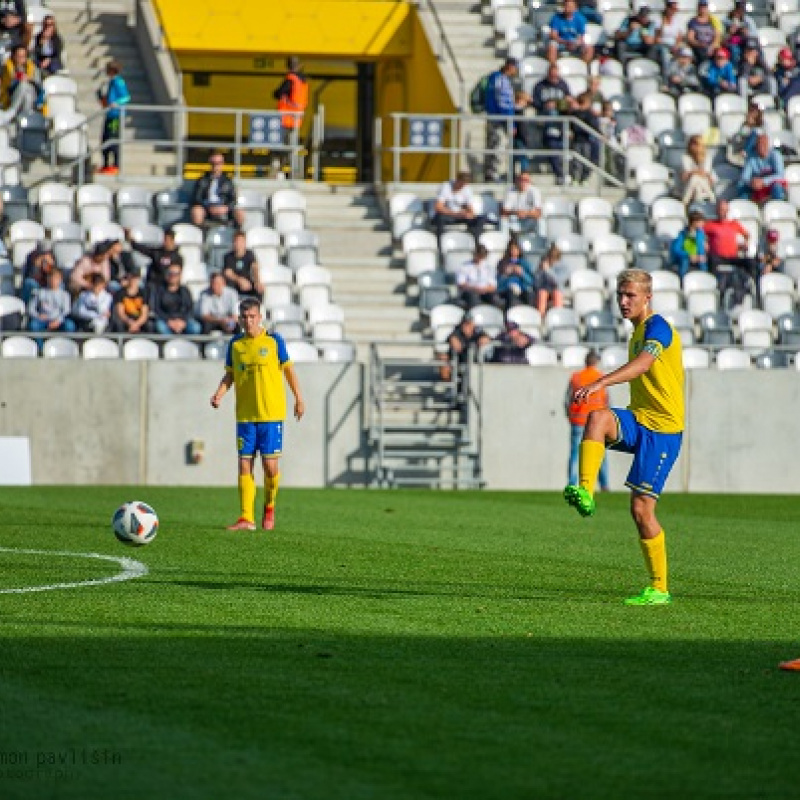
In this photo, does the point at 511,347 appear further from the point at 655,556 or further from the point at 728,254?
the point at 655,556

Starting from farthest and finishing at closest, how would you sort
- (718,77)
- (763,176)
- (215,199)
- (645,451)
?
(718,77) → (763,176) → (215,199) → (645,451)

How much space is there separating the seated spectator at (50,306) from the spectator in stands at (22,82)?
508cm

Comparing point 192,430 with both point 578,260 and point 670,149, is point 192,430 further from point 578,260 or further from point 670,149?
point 670,149

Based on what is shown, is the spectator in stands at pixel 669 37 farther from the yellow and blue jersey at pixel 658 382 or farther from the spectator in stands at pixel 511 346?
the yellow and blue jersey at pixel 658 382

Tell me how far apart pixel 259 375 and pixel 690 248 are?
14495mm

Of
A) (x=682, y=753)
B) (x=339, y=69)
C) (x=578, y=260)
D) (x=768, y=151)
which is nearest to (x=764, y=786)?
(x=682, y=753)

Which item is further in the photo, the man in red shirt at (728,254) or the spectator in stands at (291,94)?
the spectator in stands at (291,94)

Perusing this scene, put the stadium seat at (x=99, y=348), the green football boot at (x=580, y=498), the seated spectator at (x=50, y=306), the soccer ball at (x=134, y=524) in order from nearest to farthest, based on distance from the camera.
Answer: the green football boot at (x=580, y=498) < the soccer ball at (x=134, y=524) < the seated spectator at (x=50, y=306) < the stadium seat at (x=99, y=348)

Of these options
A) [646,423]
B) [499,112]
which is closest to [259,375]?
[646,423]

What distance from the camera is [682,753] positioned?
6.66 meters

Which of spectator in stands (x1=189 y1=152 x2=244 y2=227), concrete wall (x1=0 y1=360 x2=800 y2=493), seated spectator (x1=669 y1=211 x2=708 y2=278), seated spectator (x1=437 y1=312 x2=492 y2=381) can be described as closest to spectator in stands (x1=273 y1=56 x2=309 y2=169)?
spectator in stands (x1=189 y1=152 x2=244 y2=227)

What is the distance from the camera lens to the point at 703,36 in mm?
35594

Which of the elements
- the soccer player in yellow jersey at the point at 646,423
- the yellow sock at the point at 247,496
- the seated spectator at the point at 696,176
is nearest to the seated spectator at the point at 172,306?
the seated spectator at the point at 696,176

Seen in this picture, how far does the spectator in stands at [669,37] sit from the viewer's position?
35656mm
